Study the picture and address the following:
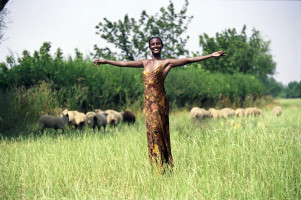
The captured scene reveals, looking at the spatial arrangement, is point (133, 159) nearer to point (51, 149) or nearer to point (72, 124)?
point (51, 149)

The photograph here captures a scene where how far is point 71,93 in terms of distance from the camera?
38.3 ft

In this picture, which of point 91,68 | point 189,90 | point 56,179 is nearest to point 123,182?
point 56,179

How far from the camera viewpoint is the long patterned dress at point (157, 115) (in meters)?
4.15

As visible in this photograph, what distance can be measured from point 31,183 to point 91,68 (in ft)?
29.5

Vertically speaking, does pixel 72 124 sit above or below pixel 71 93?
below

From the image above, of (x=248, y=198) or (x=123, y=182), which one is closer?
(x=248, y=198)

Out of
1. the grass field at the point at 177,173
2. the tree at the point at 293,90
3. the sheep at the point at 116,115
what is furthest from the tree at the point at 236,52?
the tree at the point at 293,90

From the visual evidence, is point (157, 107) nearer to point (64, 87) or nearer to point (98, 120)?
point (98, 120)

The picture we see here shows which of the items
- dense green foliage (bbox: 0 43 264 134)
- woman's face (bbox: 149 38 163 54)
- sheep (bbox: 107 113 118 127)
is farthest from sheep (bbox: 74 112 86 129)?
woman's face (bbox: 149 38 163 54)

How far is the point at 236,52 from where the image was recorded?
1171 inches

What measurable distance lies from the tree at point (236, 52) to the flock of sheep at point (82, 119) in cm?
2044

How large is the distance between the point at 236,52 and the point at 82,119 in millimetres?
24368

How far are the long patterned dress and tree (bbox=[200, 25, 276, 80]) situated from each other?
25576mm

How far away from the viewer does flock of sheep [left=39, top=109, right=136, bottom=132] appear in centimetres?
855
